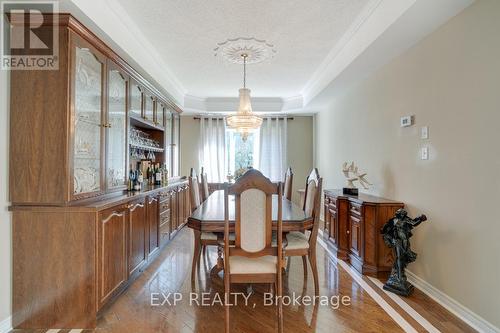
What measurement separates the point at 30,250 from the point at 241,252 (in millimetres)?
1575

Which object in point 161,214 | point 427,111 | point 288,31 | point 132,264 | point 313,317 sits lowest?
point 313,317

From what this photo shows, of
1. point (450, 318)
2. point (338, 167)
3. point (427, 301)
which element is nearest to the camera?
point (450, 318)

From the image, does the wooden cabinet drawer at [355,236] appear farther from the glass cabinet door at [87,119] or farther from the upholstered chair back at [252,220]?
the glass cabinet door at [87,119]

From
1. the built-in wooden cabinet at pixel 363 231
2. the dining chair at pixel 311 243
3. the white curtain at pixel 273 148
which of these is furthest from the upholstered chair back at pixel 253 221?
the white curtain at pixel 273 148

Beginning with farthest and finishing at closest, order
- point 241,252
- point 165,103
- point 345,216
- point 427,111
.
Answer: point 165,103 < point 345,216 < point 427,111 < point 241,252

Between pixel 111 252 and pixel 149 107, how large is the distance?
221 cm

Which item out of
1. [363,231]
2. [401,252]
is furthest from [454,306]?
[363,231]

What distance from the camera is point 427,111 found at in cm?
274

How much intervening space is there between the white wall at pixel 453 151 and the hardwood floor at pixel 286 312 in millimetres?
377

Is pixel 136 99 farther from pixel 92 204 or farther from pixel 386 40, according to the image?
pixel 386 40

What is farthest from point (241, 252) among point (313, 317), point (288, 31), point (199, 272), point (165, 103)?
point (165, 103)

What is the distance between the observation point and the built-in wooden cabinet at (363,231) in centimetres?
306

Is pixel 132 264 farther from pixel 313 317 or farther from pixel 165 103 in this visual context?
pixel 165 103

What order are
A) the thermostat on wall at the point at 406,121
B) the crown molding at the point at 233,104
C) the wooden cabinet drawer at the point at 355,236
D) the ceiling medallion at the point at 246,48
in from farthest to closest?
the crown molding at the point at 233,104 → the wooden cabinet drawer at the point at 355,236 → the ceiling medallion at the point at 246,48 → the thermostat on wall at the point at 406,121
